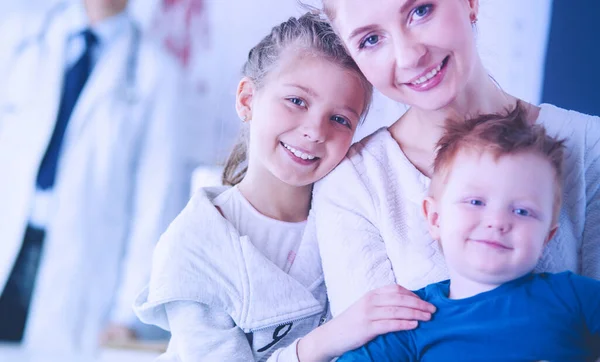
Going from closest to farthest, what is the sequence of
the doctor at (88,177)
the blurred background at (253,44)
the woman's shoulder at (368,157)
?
1. the woman's shoulder at (368,157)
2. the blurred background at (253,44)
3. the doctor at (88,177)

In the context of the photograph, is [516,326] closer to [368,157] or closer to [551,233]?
[551,233]

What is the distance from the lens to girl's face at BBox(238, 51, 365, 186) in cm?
117

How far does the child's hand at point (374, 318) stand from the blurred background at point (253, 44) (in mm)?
547

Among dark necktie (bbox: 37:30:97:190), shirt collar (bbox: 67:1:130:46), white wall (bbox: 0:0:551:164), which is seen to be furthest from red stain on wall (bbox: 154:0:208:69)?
dark necktie (bbox: 37:30:97:190)

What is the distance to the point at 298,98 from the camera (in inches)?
46.8

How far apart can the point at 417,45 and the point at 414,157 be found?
0.70 feet

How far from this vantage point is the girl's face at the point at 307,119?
1167mm

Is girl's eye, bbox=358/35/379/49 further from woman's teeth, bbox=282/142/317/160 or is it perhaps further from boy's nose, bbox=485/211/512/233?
boy's nose, bbox=485/211/512/233

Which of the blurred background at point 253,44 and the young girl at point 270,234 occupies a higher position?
the blurred background at point 253,44

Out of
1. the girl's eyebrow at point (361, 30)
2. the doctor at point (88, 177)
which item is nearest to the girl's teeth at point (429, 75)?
the girl's eyebrow at point (361, 30)

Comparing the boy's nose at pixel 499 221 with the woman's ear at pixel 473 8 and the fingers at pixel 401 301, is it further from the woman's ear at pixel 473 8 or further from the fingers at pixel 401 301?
the woman's ear at pixel 473 8

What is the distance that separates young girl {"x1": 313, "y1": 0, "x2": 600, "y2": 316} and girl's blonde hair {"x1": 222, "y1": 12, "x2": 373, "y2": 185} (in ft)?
0.26

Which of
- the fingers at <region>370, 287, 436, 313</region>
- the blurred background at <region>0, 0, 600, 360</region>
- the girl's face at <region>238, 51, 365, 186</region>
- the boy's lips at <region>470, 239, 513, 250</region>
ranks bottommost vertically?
the fingers at <region>370, 287, 436, 313</region>

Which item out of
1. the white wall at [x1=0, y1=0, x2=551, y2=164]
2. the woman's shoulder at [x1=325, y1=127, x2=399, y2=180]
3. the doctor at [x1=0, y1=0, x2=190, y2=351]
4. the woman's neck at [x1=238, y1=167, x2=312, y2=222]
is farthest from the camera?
the doctor at [x1=0, y1=0, x2=190, y2=351]
